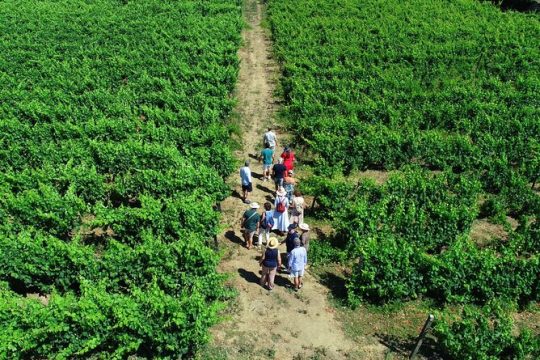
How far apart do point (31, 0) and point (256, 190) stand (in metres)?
39.2

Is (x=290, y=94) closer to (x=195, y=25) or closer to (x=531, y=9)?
(x=195, y=25)

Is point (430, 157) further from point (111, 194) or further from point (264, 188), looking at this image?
point (111, 194)

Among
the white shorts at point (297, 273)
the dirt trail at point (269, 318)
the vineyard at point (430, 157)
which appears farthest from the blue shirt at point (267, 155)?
the white shorts at point (297, 273)

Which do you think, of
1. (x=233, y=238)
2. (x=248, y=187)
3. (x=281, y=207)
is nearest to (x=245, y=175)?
(x=248, y=187)

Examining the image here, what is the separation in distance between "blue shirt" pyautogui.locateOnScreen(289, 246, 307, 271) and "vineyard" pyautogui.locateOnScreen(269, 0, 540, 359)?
1704 mm

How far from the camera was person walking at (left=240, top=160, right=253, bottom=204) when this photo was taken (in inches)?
695

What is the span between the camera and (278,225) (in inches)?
633

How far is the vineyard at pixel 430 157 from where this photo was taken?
13359mm

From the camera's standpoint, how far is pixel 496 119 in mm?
22438

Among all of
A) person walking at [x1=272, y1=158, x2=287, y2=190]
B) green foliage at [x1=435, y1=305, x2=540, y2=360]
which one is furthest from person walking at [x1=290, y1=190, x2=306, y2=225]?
green foliage at [x1=435, y1=305, x2=540, y2=360]

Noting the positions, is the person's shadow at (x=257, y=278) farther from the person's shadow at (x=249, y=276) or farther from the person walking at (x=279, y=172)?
the person walking at (x=279, y=172)

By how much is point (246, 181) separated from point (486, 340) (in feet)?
33.0

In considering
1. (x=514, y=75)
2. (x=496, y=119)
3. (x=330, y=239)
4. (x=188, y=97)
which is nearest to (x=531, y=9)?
(x=514, y=75)

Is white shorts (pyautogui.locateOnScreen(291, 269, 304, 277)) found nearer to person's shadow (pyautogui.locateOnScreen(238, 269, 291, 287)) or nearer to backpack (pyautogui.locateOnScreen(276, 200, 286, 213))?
person's shadow (pyautogui.locateOnScreen(238, 269, 291, 287))
